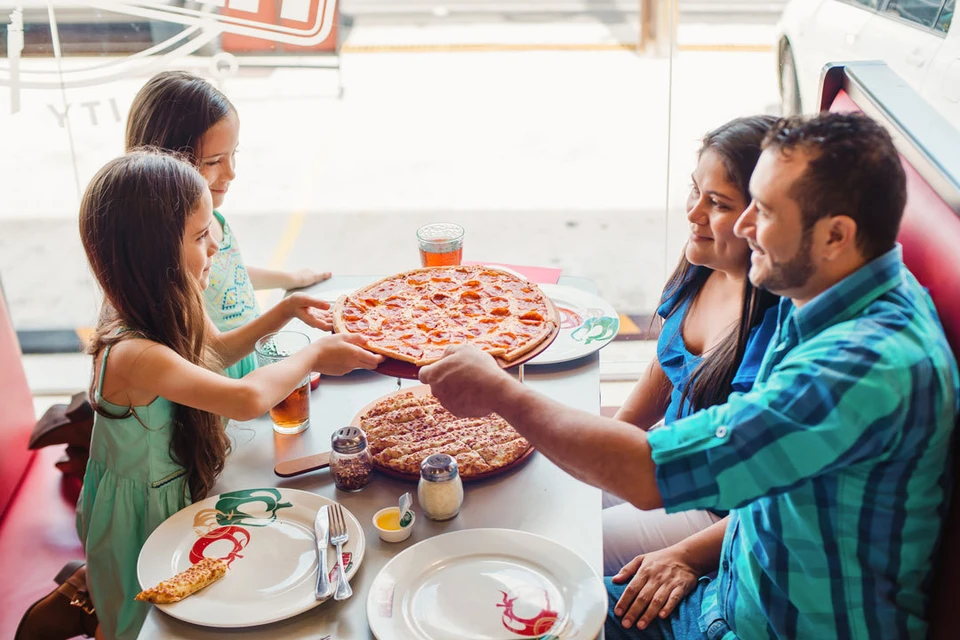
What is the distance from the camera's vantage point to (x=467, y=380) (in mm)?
1559

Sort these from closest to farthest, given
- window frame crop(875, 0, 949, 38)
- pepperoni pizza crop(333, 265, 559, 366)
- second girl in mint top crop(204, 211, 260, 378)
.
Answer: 1. pepperoni pizza crop(333, 265, 559, 366)
2. second girl in mint top crop(204, 211, 260, 378)
3. window frame crop(875, 0, 949, 38)

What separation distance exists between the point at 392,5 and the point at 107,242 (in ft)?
14.6

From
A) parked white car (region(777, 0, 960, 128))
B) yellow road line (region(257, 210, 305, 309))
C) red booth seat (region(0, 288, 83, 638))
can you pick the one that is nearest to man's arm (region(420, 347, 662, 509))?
red booth seat (region(0, 288, 83, 638))

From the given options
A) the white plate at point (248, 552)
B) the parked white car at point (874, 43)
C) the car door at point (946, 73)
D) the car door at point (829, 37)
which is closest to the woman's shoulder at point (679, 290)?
the white plate at point (248, 552)

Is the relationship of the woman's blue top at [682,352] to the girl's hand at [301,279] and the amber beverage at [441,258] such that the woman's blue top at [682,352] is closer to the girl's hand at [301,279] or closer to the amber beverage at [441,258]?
the amber beverage at [441,258]

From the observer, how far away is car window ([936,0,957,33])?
330 centimetres

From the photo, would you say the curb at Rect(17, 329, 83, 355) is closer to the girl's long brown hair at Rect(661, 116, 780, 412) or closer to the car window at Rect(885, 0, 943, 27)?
the girl's long brown hair at Rect(661, 116, 780, 412)

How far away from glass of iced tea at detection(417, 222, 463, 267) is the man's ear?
1.08 meters

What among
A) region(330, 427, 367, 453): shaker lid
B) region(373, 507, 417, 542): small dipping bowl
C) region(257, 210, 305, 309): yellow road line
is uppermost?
region(330, 427, 367, 453): shaker lid

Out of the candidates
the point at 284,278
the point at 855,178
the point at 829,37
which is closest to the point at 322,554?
the point at 855,178

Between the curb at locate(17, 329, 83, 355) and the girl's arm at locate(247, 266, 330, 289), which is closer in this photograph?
the girl's arm at locate(247, 266, 330, 289)

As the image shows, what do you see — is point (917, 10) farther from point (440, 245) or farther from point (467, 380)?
point (467, 380)

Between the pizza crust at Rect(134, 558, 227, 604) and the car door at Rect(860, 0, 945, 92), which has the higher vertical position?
the car door at Rect(860, 0, 945, 92)

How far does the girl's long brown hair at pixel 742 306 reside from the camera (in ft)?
5.47
